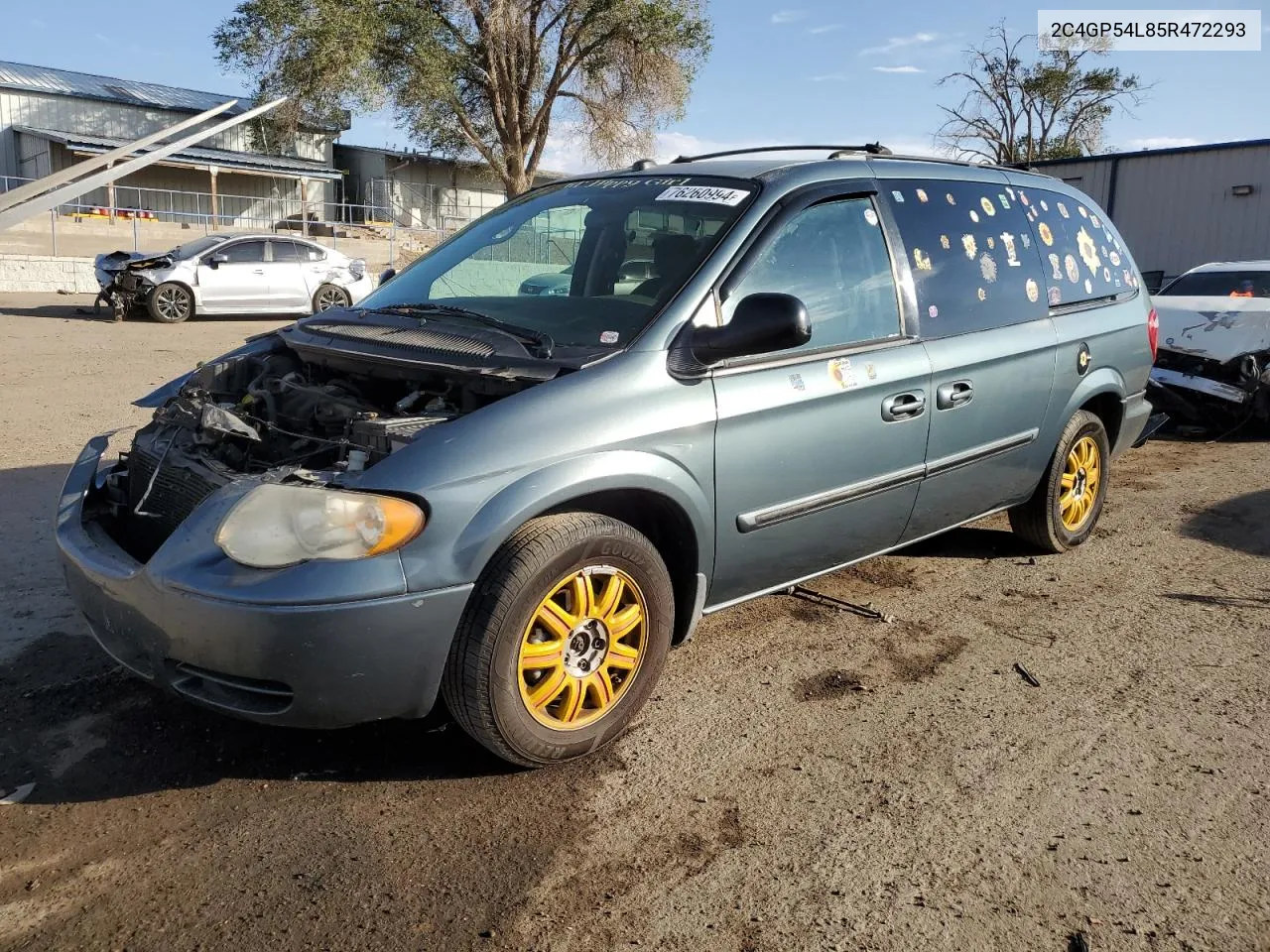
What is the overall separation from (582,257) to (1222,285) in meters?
8.00

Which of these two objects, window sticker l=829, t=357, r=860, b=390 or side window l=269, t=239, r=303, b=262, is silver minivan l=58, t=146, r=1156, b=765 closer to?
window sticker l=829, t=357, r=860, b=390

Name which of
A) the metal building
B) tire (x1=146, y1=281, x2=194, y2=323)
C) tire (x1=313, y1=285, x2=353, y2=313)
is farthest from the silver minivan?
the metal building

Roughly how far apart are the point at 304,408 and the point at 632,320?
3.99ft

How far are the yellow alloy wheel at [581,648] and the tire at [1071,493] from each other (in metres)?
2.67

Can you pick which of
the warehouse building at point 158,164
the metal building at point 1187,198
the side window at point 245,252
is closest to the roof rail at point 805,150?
the side window at point 245,252

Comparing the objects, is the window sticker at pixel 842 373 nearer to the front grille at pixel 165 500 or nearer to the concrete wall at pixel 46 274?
the front grille at pixel 165 500

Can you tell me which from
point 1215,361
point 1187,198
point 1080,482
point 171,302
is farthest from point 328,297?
point 1187,198

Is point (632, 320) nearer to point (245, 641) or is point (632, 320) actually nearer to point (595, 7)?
point (245, 641)

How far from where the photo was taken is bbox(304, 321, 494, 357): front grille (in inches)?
133

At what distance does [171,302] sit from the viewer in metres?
16.5

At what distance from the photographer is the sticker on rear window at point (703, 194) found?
3.67m

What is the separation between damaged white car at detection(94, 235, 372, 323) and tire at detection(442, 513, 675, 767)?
1391cm

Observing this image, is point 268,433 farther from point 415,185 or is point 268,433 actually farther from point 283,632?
point 415,185

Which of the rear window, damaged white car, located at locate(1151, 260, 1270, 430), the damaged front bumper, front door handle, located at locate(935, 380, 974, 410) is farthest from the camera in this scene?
the rear window
